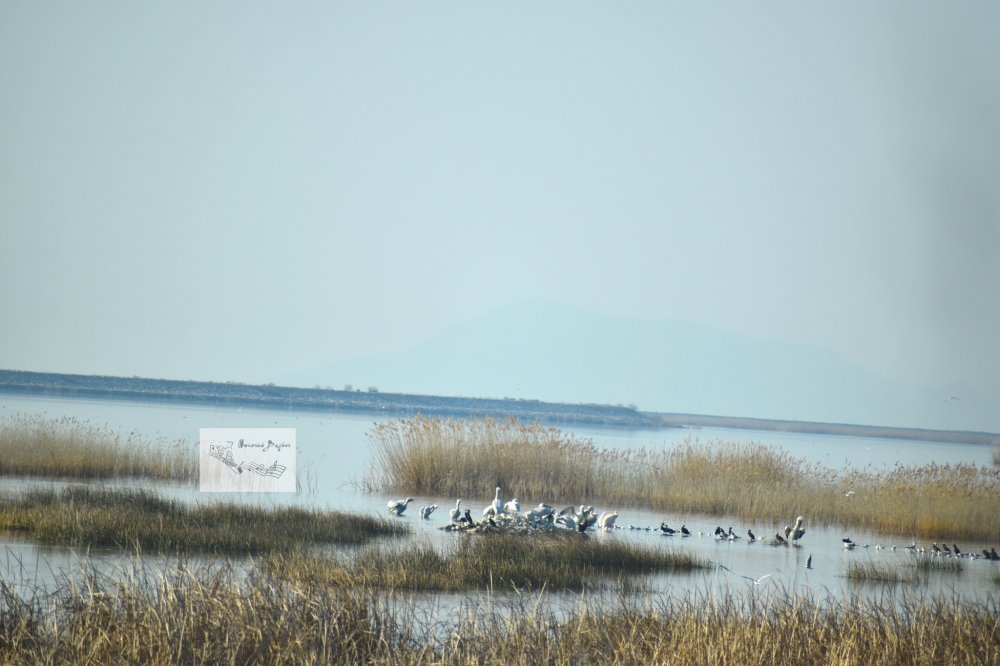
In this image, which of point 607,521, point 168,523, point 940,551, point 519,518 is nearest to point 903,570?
point 940,551

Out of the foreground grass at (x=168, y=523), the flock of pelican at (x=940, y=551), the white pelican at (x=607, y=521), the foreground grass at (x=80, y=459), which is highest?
the foreground grass at (x=80, y=459)

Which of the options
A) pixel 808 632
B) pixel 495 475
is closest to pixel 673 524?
pixel 495 475

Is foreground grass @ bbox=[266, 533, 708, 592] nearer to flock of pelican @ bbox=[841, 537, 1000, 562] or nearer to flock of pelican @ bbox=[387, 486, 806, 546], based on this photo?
flock of pelican @ bbox=[387, 486, 806, 546]

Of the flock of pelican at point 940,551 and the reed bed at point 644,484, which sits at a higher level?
the reed bed at point 644,484

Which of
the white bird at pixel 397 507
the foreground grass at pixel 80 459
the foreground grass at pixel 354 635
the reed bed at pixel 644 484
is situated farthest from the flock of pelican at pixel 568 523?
the foreground grass at pixel 354 635

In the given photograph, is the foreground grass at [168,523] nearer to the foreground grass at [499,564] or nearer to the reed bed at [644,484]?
the foreground grass at [499,564]

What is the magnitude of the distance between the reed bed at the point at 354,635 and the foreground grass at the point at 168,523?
16.9 ft

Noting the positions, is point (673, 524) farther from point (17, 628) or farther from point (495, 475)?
point (17, 628)

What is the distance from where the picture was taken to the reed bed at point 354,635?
6.44 metres

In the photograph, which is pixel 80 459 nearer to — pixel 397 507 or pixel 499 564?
pixel 397 507

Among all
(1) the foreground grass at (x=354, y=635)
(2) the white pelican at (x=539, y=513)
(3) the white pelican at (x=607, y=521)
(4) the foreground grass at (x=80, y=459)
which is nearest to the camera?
(1) the foreground grass at (x=354, y=635)

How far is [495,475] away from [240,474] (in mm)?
4980

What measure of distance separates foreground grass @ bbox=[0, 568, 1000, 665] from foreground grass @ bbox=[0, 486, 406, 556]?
5132 mm

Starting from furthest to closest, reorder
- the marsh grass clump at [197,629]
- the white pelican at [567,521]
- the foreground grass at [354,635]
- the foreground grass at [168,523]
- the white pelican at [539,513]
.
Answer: the white pelican at [567,521], the white pelican at [539,513], the foreground grass at [168,523], the foreground grass at [354,635], the marsh grass clump at [197,629]
